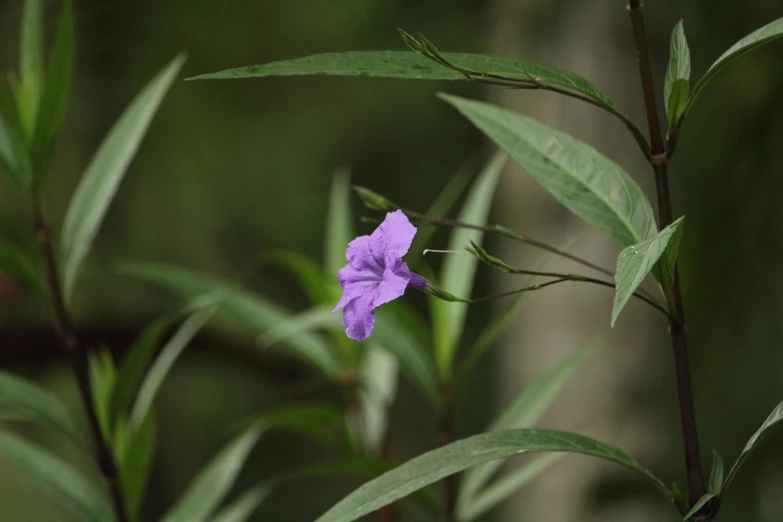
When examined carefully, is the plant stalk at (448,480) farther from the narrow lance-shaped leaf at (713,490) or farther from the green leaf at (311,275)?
the narrow lance-shaped leaf at (713,490)

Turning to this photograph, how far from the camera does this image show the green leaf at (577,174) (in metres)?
0.54

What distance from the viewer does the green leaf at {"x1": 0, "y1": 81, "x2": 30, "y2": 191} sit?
785mm

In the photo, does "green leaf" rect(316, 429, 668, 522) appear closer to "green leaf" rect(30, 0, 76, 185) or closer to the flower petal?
the flower petal

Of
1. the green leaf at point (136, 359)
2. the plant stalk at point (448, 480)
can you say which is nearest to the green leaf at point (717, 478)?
the plant stalk at point (448, 480)

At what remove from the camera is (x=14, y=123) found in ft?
2.58

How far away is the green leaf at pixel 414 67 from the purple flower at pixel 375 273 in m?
0.07

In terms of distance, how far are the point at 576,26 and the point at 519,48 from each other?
140 mm

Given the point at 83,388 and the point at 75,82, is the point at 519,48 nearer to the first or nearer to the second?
the point at 83,388

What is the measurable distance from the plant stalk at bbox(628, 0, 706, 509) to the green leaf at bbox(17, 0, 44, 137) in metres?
0.58

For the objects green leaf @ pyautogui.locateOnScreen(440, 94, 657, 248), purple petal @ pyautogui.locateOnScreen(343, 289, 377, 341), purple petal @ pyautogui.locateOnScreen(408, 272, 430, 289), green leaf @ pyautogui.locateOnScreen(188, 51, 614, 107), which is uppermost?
green leaf @ pyautogui.locateOnScreen(188, 51, 614, 107)

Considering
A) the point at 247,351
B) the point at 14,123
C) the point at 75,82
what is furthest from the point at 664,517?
the point at 75,82

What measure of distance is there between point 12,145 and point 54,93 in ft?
0.20

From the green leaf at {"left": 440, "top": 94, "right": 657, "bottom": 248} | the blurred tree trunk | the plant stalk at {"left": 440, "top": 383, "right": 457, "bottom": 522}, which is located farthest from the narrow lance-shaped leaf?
the blurred tree trunk

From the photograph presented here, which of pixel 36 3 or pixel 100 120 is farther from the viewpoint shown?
pixel 100 120
